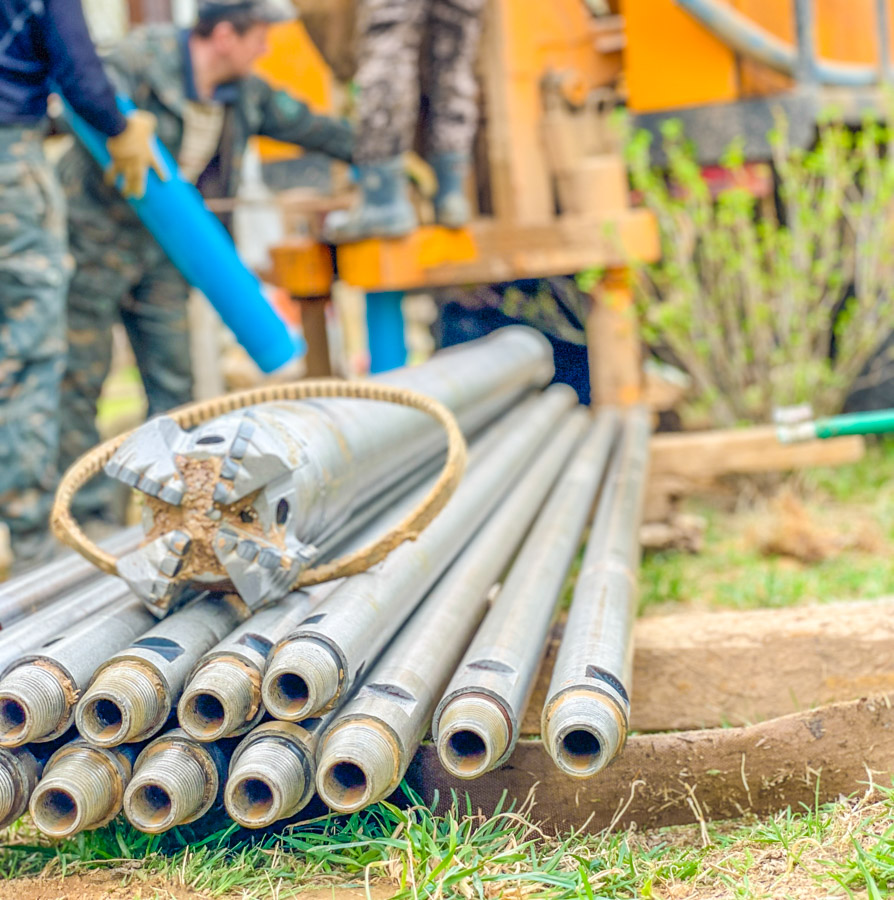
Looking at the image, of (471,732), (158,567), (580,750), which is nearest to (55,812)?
(158,567)

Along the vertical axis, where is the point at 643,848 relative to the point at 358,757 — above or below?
below

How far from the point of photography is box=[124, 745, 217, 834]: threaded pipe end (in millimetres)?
1575

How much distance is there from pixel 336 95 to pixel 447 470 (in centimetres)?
755

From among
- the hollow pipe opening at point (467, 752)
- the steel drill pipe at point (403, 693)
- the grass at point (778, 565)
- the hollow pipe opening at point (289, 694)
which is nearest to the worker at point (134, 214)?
the grass at point (778, 565)

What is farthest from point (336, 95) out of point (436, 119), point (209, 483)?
point (209, 483)

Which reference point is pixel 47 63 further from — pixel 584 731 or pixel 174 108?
pixel 584 731

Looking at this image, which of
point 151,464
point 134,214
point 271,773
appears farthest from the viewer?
point 134,214

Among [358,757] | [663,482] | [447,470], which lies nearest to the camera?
[358,757]

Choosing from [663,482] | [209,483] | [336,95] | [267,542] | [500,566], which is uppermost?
[336,95]

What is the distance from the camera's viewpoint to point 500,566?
2.42 m

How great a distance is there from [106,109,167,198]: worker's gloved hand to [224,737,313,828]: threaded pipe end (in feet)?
8.48

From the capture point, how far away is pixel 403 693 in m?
1.67

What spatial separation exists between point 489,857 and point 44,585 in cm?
109

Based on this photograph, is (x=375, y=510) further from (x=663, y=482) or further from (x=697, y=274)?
(x=697, y=274)
